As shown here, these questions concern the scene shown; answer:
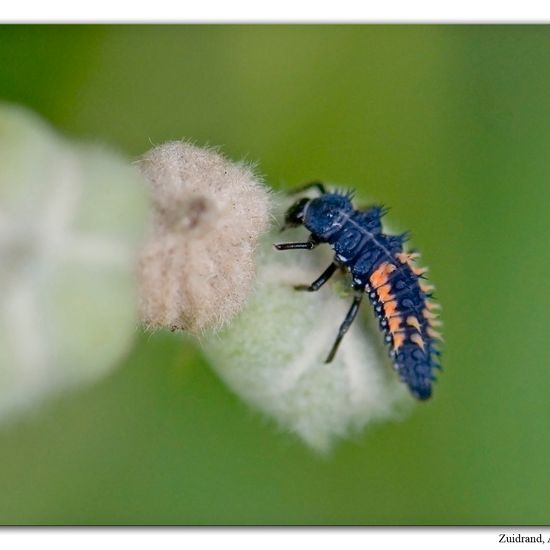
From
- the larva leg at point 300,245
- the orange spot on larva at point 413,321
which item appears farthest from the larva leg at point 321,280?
the orange spot on larva at point 413,321

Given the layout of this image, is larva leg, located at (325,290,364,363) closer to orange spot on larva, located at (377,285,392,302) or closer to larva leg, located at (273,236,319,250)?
orange spot on larva, located at (377,285,392,302)

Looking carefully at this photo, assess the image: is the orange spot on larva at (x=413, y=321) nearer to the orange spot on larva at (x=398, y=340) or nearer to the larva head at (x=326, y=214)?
the orange spot on larva at (x=398, y=340)

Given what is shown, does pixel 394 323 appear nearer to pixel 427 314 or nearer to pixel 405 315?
pixel 405 315

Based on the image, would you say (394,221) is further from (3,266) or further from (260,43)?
(3,266)

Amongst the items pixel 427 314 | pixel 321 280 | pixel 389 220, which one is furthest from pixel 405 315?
pixel 389 220

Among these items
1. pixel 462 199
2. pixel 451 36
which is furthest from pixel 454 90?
pixel 462 199

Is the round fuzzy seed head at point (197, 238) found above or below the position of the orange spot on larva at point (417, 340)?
above
